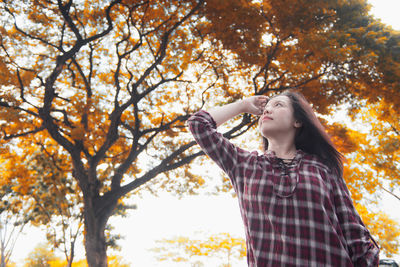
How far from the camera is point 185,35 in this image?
18.9ft

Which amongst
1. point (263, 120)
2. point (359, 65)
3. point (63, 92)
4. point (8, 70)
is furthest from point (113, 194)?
point (359, 65)

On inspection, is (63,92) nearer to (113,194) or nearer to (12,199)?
(113,194)

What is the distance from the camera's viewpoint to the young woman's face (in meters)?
1.17

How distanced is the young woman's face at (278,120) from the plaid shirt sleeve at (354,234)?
34 cm

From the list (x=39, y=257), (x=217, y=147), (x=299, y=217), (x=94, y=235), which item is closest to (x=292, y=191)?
(x=299, y=217)

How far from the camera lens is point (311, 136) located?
1238 mm

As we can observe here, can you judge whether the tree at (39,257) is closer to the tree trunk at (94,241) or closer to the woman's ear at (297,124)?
the tree trunk at (94,241)

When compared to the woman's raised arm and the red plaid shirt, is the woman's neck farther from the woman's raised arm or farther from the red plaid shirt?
the woman's raised arm

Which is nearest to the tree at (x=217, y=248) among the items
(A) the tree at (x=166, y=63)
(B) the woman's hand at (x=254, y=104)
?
(A) the tree at (x=166, y=63)

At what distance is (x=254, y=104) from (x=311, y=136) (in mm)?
335

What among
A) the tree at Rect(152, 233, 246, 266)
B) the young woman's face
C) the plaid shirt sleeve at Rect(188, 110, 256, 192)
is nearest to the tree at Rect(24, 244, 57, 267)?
the tree at Rect(152, 233, 246, 266)

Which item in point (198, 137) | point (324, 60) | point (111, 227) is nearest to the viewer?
point (198, 137)

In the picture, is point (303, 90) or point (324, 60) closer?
point (324, 60)

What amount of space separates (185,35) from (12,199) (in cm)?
949
